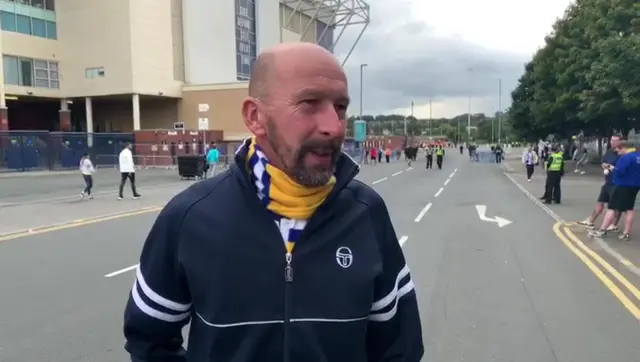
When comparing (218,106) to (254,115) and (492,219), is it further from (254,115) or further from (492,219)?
(254,115)

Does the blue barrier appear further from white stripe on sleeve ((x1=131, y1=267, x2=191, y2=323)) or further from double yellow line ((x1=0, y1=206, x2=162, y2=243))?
white stripe on sleeve ((x1=131, y1=267, x2=191, y2=323))

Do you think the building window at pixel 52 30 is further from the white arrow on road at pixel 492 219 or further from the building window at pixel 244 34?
the white arrow on road at pixel 492 219

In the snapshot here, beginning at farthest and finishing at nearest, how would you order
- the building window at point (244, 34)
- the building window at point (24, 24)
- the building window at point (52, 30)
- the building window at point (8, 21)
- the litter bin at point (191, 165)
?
1. the building window at point (244, 34)
2. the building window at point (52, 30)
3. the building window at point (24, 24)
4. the building window at point (8, 21)
5. the litter bin at point (191, 165)

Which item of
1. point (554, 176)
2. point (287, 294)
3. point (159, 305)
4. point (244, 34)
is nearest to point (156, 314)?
point (159, 305)

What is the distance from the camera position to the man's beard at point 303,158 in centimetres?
156

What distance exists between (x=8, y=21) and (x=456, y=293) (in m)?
43.1

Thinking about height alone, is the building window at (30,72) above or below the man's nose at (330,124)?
above

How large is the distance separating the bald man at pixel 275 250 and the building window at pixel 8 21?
45.2 m

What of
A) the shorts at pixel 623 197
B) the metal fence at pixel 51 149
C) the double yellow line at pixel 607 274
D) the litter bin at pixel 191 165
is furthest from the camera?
the metal fence at pixel 51 149

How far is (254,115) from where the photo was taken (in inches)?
65.4

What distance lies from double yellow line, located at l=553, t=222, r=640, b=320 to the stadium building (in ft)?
97.3

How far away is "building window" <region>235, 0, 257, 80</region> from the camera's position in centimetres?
5512

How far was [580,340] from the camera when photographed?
16.4 feet

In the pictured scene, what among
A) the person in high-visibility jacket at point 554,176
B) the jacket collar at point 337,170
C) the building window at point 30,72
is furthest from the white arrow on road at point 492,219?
the building window at point 30,72
